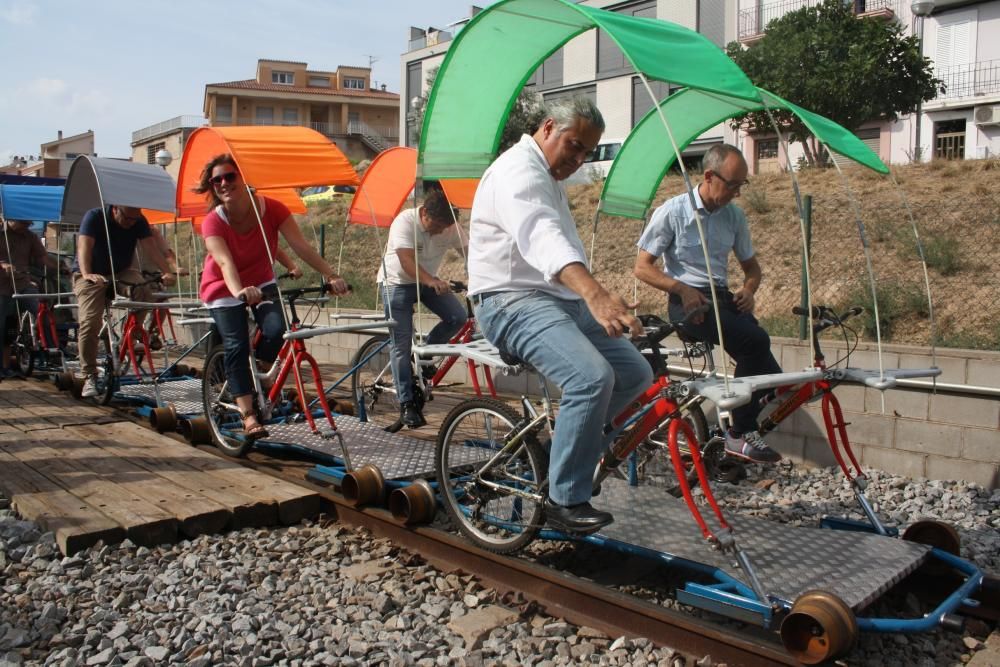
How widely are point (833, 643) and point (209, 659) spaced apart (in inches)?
95.0

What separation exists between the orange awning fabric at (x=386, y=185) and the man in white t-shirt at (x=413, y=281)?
2255 millimetres

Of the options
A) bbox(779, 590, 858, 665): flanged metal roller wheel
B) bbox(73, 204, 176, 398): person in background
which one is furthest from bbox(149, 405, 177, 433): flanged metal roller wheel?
bbox(779, 590, 858, 665): flanged metal roller wheel

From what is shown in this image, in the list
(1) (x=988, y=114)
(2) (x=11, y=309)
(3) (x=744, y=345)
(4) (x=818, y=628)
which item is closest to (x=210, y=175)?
(3) (x=744, y=345)

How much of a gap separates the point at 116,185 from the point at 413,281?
3.55 metres

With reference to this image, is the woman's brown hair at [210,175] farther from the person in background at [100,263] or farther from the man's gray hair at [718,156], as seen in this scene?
the man's gray hair at [718,156]

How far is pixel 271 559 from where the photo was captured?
15.8ft

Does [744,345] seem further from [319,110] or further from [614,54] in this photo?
[319,110]

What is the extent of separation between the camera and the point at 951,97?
30.8 metres

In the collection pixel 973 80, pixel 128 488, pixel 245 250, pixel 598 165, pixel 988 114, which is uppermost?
pixel 973 80

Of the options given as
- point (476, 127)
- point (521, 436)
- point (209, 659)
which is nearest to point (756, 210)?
point (476, 127)

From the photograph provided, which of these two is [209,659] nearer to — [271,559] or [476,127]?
[271,559]

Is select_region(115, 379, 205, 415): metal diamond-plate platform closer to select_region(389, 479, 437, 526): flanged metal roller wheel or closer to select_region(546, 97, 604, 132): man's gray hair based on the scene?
select_region(389, 479, 437, 526): flanged metal roller wheel

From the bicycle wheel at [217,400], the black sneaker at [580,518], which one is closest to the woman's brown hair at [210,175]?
the bicycle wheel at [217,400]

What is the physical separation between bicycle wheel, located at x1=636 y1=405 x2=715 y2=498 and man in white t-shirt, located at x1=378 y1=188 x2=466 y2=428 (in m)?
1.91
